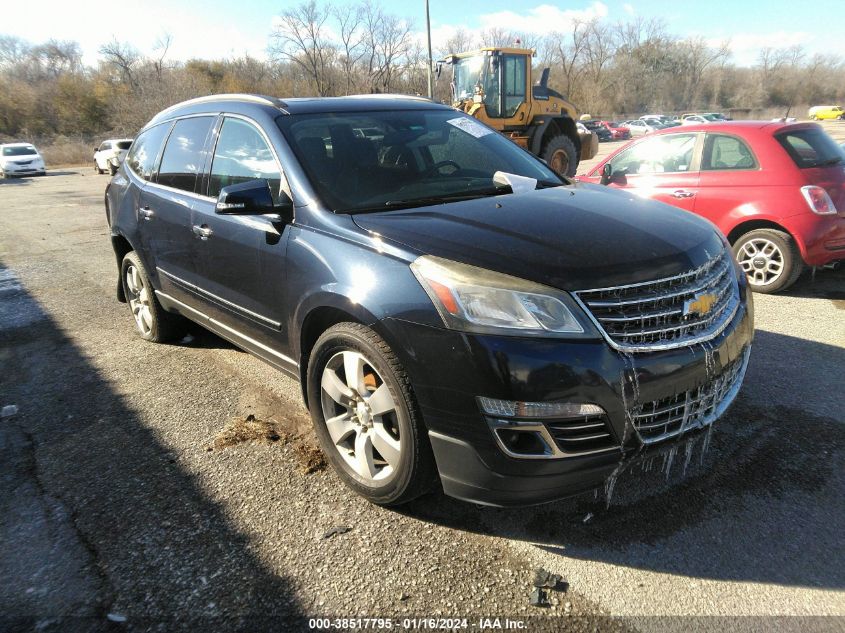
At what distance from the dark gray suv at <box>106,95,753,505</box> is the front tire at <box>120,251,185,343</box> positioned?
123 centimetres

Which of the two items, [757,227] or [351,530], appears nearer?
[351,530]

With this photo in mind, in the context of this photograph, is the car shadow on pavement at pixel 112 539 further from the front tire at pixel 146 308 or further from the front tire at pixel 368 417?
the front tire at pixel 146 308

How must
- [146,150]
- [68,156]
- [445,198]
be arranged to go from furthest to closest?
[68,156] → [146,150] → [445,198]

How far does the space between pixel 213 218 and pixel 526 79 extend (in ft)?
41.9

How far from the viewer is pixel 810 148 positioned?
18.6 feet

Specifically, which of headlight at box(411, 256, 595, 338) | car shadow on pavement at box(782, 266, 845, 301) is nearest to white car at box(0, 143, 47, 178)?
car shadow on pavement at box(782, 266, 845, 301)

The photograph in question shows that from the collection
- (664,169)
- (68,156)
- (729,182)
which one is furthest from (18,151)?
(729,182)

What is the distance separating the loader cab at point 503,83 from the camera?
14.3 meters

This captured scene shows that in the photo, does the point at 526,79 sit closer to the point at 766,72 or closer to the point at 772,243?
the point at 772,243

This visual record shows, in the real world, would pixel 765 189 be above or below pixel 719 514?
above

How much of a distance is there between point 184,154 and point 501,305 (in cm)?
288

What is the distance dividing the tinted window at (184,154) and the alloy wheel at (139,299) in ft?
3.36

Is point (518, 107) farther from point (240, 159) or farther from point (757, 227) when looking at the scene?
point (240, 159)

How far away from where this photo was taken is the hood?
2293 millimetres
